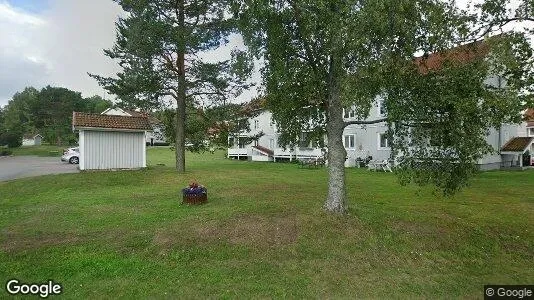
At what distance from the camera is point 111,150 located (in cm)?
2416

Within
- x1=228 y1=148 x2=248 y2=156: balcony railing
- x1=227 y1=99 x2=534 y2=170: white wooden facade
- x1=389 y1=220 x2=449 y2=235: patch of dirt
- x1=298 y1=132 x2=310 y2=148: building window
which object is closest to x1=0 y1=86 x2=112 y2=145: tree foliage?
x1=228 y1=148 x2=248 y2=156: balcony railing

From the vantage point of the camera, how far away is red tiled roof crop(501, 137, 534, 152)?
28.2 metres

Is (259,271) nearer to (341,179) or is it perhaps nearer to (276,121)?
(341,179)

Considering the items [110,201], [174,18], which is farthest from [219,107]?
[110,201]

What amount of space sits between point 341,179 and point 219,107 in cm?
1507

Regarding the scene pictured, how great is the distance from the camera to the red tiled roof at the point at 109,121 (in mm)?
23297

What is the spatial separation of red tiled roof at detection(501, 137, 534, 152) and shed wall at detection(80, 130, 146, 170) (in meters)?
27.5

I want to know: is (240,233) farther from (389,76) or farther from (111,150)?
(111,150)

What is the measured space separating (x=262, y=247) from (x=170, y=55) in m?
17.6

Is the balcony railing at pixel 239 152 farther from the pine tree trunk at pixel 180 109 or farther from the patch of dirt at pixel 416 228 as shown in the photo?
the patch of dirt at pixel 416 228

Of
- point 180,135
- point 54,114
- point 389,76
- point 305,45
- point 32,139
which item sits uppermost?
point 54,114

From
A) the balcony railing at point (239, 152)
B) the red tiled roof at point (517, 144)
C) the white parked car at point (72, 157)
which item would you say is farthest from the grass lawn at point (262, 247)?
the balcony railing at point (239, 152)

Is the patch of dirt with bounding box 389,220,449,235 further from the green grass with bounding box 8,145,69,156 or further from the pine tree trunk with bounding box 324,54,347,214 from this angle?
the green grass with bounding box 8,145,69,156

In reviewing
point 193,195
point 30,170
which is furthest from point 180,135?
point 193,195
